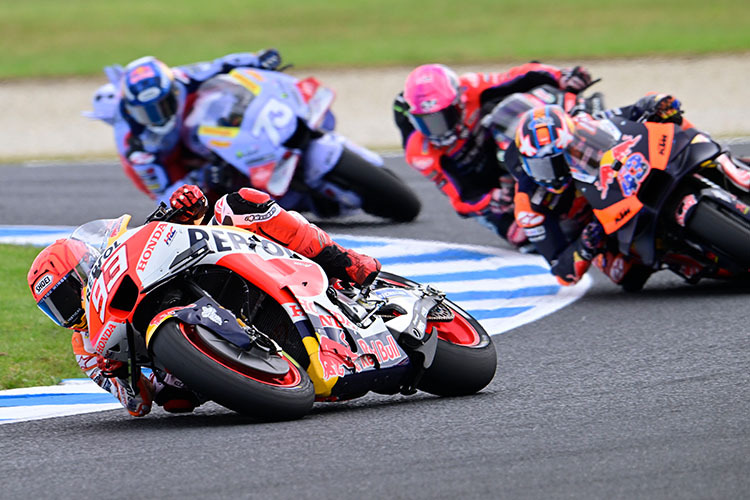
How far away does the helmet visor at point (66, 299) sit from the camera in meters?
6.11

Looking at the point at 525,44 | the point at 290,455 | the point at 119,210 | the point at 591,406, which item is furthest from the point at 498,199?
the point at 525,44

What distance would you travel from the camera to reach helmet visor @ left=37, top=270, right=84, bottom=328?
6.11m

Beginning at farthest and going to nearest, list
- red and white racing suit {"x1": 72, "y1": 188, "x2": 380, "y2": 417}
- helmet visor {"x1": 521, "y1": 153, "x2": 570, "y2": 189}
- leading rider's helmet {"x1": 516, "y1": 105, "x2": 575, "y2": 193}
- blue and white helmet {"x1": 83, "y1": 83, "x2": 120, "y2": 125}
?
blue and white helmet {"x1": 83, "y1": 83, "x2": 120, "y2": 125} < helmet visor {"x1": 521, "y1": 153, "x2": 570, "y2": 189} < leading rider's helmet {"x1": 516, "y1": 105, "x2": 575, "y2": 193} < red and white racing suit {"x1": 72, "y1": 188, "x2": 380, "y2": 417}

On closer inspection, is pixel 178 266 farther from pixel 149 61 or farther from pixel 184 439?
pixel 149 61

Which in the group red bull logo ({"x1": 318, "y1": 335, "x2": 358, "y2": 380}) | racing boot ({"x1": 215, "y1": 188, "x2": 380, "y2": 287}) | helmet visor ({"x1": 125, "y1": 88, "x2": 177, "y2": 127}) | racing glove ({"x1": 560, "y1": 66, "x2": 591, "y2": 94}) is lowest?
helmet visor ({"x1": 125, "y1": 88, "x2": 177, "y2": 127})

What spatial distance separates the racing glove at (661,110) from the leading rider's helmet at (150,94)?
446cm

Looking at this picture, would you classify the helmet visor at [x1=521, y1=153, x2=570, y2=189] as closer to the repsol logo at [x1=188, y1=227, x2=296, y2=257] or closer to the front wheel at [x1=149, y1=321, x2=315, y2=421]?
the repsol logo at [x1=188, y1=227, x2=296, y2=257]

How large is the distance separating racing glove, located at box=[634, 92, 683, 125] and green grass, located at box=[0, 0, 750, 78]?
57.1ft

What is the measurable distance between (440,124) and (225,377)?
257 inches

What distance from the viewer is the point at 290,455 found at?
16.6 ft

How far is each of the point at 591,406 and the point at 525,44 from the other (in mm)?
24875

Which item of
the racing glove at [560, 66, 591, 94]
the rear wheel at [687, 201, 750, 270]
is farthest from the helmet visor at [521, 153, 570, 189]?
the racing glove at [560, 66, 591, 94]

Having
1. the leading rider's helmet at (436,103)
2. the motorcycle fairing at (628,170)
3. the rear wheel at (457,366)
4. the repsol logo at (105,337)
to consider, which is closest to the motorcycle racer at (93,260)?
the repsol logo at (105,337)

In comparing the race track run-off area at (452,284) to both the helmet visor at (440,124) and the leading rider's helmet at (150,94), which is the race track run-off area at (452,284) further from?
the leading rider's helmet at (150,94)
